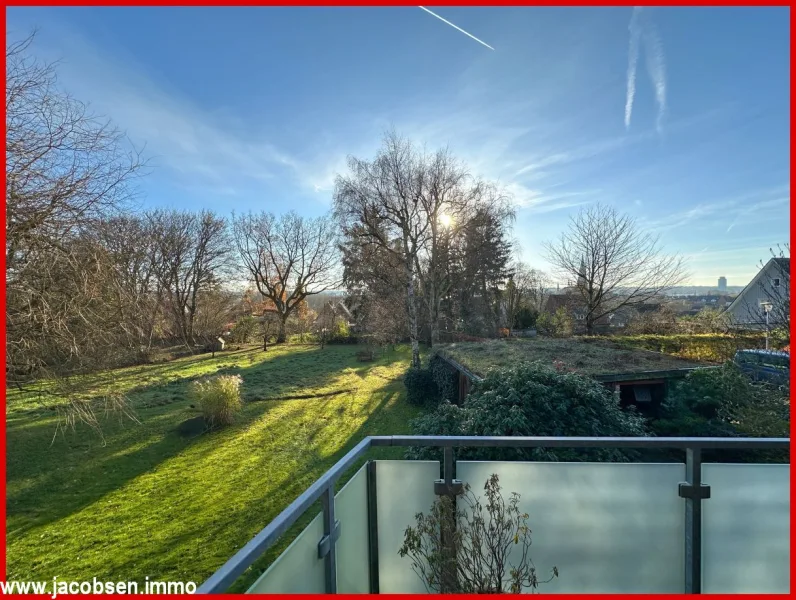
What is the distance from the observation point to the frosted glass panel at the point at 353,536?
172cm

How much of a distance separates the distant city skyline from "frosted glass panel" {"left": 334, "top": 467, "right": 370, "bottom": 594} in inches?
133

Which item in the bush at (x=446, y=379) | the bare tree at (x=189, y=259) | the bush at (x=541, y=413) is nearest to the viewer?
the bush at (x=541, y=413)

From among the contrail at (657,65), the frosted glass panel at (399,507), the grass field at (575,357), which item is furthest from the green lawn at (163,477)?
the contrail at (657,65)

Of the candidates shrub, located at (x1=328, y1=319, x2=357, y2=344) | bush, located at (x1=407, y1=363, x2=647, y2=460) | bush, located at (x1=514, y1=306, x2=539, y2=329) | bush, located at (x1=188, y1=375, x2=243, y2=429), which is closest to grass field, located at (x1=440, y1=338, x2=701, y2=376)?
bush, located at (x1=407, y1=363, x2=647, y2=460)

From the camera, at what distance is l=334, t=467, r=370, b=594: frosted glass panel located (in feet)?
5.64

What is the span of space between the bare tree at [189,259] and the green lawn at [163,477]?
10808 mm

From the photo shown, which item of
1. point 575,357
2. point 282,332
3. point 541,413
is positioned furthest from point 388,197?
point 282,332

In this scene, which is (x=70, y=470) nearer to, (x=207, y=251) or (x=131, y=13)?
(x=131, y=13)

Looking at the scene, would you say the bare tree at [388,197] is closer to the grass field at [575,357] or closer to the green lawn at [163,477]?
the grass field at [575,357]

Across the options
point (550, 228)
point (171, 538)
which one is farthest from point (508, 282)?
point (171, 538)

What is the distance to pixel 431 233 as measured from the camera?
633 inches

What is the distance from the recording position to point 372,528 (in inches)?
79.2

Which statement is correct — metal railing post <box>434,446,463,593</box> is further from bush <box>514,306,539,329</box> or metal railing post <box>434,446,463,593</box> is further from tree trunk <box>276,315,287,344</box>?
tree trunk <box>276,315,287,344</box>

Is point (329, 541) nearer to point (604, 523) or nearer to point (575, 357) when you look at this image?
point (604, 523)
